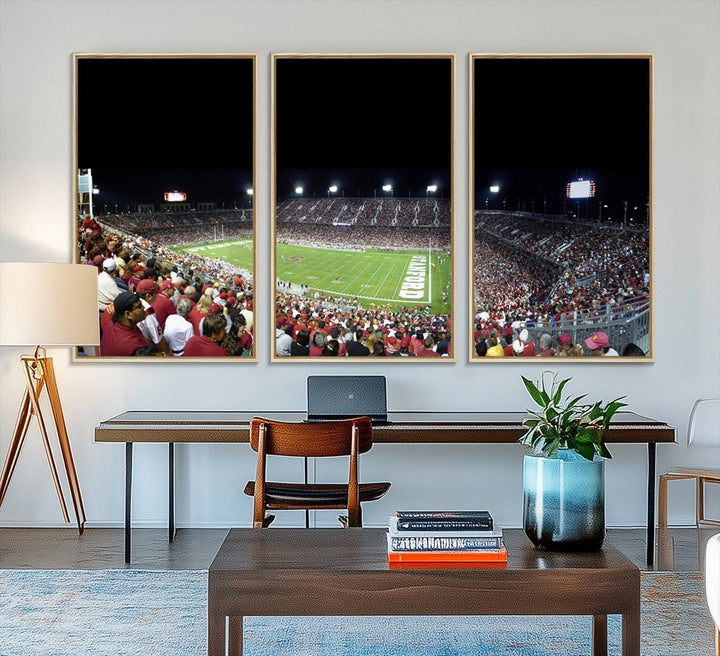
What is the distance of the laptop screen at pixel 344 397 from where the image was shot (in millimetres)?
4203

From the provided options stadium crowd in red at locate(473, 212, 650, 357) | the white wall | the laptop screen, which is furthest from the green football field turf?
the laptop screen

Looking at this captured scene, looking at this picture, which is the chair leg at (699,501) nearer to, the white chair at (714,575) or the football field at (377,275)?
the football field at (377,275)

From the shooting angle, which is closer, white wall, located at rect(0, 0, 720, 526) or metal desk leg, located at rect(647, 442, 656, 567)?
metal desk leg, located at rect(647, 442, 656, 567)

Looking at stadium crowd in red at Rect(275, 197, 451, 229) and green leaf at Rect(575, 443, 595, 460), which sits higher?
stadium crowd in red at Rect(275, 197, 451, 229)

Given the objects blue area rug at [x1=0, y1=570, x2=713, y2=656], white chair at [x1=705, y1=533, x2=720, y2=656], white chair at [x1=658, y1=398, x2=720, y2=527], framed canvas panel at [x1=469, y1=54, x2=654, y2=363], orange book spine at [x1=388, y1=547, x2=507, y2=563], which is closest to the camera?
white chair at [x1=705, y1=533, x2=720, y2=656]

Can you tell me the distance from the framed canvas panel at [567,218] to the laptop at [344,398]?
77cm

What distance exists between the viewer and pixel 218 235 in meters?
4.80

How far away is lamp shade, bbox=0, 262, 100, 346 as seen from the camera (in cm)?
425

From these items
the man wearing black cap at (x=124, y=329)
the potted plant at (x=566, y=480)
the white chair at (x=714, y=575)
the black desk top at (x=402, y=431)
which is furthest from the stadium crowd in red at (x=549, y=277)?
the white chair at (x=714, y=575)

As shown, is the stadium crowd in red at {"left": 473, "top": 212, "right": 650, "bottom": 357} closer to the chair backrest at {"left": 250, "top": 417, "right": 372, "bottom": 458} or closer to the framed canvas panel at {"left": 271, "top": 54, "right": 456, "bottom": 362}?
the framed canvas panel at {"left": 271, "top": 54, "right": 456, "bottom": 362}

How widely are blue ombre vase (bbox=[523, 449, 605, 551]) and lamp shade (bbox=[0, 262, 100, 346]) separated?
274 centimetres

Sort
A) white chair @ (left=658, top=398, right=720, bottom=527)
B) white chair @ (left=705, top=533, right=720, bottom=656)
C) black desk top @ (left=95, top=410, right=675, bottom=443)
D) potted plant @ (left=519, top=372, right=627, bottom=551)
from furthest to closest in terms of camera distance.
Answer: white chair @ (left=658, top=398, right=720, bottom=527), black desk top @ (left=95, top=410, right=675, bottom=443), potted plant @ (left=519, top=372, right=627, bottom=551), white chair @ (left=705, top=533, right=720, bottom=656)

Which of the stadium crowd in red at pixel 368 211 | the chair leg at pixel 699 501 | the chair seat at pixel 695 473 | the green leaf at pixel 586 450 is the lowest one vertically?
the chair leg at pixel 699 501

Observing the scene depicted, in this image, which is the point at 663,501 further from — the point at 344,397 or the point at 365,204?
the point at 365,204
